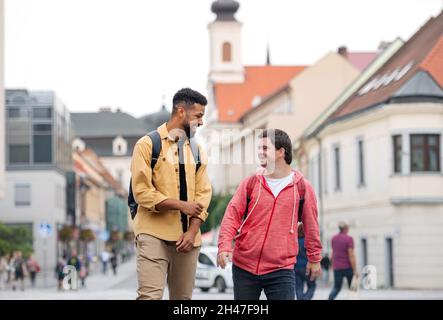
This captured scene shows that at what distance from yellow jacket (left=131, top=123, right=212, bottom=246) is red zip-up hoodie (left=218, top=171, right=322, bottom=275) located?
204 mm

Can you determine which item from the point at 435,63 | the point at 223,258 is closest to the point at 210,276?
the point at 435,63

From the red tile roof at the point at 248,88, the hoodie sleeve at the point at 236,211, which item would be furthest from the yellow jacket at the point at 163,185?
the red tile roof at the point at 248,88

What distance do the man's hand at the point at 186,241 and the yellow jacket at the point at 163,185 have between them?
6cm

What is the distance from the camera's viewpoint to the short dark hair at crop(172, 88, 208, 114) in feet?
28.0

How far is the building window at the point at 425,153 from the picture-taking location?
42.2m

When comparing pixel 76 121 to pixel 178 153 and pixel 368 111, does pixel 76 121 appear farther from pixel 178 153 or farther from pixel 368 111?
pixel 178 153

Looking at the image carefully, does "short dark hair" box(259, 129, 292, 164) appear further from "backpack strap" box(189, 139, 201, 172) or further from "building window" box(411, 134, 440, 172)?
"building window" box(411, 134, 440, 172)

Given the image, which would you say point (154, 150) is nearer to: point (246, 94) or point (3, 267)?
point (3, 267)

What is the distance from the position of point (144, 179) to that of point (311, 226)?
114 centimetres

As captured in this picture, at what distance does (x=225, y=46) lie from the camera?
13975 centimetres

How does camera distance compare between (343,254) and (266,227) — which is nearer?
(266,227)
